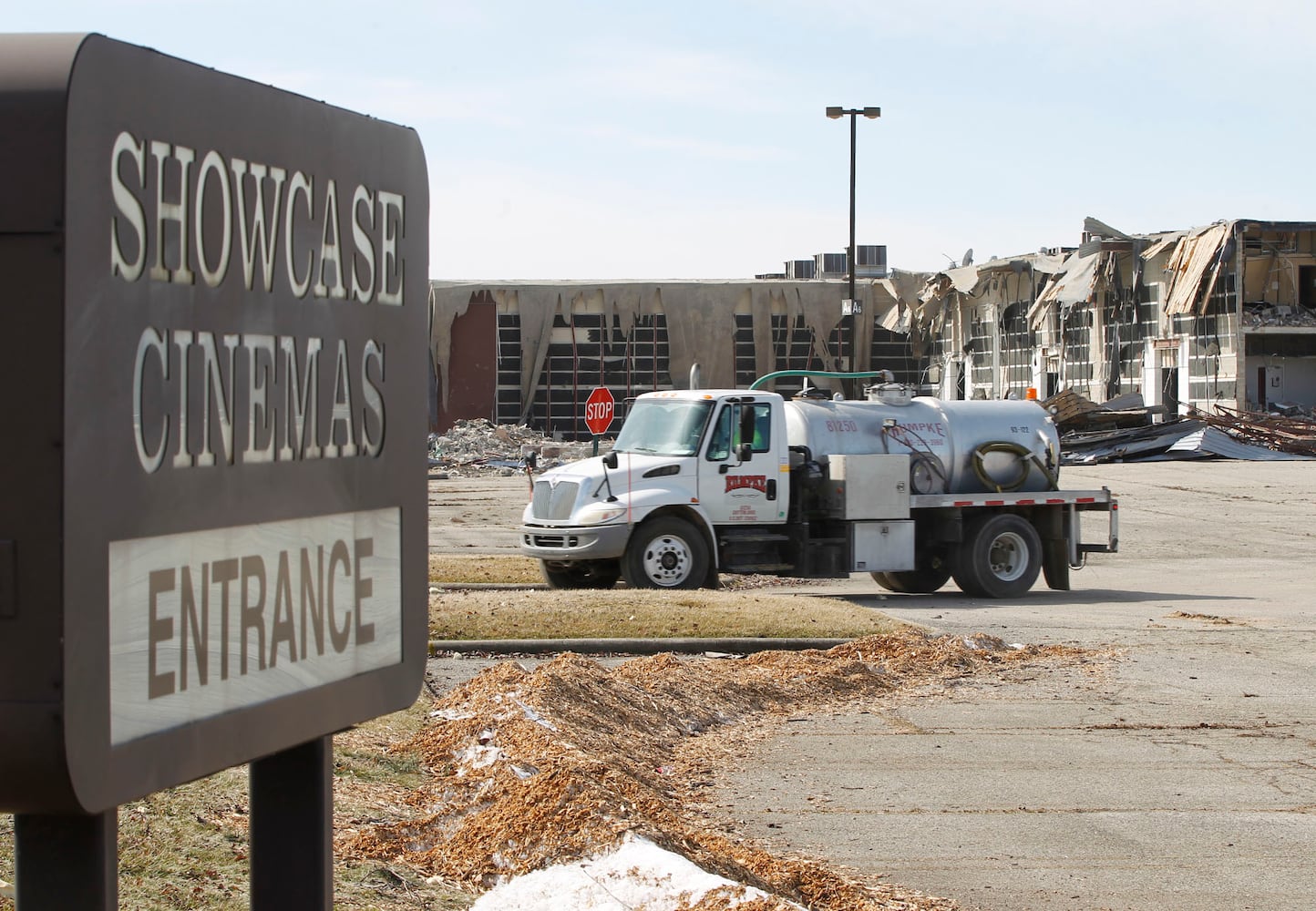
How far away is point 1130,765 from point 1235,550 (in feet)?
53.1

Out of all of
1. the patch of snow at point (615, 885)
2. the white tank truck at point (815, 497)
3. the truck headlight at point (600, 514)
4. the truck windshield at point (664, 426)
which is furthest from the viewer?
the truck windshield at point (664, 426)

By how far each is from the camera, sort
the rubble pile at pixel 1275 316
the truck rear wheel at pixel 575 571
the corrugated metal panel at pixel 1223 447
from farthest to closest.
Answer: the rubble pile at pixel 1275 316 < the corrugated metal panel at pixel 1223 447 < the truck rear wheel at pixel 575 571

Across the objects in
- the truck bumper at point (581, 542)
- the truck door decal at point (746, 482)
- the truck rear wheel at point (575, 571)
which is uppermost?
the truck door decal at point (746, 482)

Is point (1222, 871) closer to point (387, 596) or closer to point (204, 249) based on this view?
point (387, 596)

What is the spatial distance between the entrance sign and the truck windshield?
14.6 meters

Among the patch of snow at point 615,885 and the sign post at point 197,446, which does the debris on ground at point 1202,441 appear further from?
the sign post at point 197,446

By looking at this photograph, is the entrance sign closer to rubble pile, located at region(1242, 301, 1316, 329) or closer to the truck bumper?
the truck bumper

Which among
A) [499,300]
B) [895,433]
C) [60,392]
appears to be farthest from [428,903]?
[499,300]

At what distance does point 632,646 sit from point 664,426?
5.71 meters

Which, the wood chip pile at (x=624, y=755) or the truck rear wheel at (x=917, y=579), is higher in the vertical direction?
the wood chip pile at (x=624, y=755)

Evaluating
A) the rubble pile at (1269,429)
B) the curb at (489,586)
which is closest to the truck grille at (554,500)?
the curb at (489,586)

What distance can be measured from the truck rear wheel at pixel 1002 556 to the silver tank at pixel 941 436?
64 centimetres

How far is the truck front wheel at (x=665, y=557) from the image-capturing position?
17.9 m

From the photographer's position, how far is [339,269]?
11.5 feet
